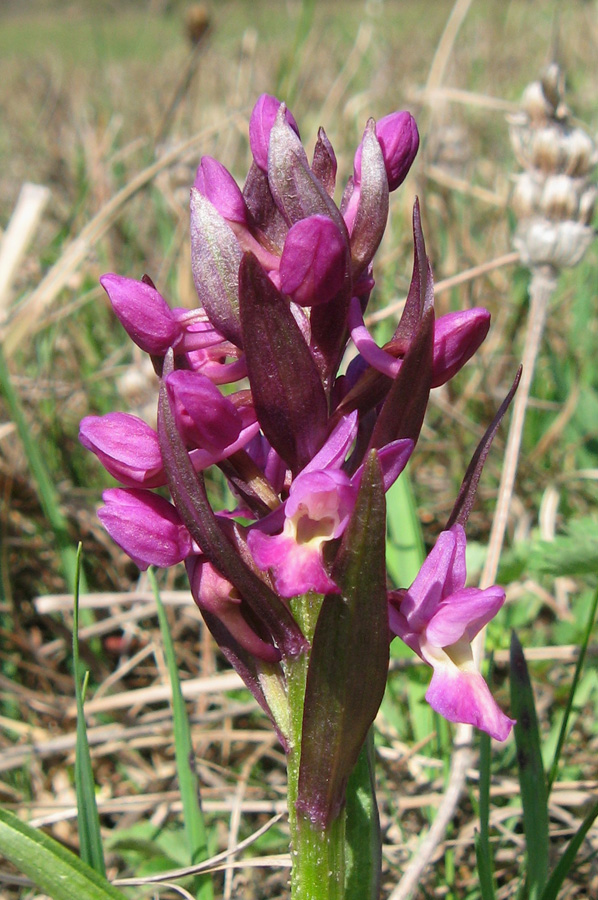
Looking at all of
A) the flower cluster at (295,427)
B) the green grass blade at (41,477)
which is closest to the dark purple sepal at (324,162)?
the flower cluster at (295,427)

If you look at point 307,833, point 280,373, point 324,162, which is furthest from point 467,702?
point 324,162

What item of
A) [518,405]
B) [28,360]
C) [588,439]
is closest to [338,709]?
[518,405]

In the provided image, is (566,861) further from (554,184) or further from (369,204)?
(554,184)

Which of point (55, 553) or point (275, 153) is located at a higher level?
point (275, 153)

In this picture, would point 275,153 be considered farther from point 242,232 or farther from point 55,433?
point 55,433

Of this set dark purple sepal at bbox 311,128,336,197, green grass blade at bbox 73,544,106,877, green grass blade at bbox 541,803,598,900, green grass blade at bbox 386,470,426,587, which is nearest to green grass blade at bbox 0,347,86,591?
green grass blade at bbox 386,470,426,587

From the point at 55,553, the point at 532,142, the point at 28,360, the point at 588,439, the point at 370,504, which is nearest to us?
the point at 370,504
